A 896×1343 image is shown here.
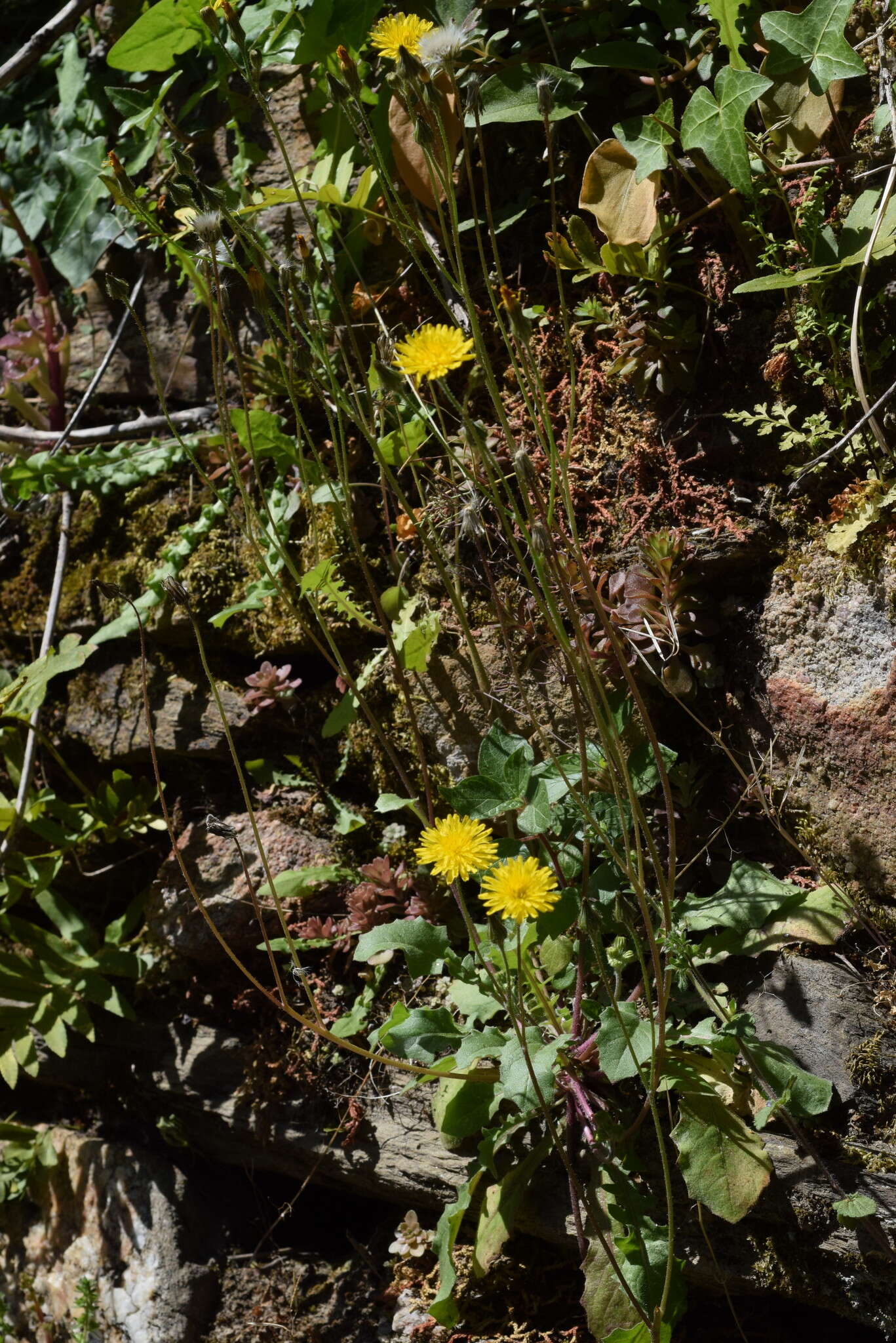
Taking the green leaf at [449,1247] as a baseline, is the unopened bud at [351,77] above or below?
above

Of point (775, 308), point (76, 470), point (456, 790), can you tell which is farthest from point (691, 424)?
point (76, 470)

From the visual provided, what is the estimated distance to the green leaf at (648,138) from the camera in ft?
6.55

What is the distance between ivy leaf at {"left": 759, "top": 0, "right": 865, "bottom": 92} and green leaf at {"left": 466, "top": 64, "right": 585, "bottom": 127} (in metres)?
0.41

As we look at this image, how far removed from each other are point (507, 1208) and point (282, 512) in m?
1.64

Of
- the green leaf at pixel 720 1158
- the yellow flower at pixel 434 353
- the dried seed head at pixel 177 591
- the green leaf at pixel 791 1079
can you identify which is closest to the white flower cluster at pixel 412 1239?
the green leaf at pixel 720 1158

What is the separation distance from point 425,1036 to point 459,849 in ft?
1.60

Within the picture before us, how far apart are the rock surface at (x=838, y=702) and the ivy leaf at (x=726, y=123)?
74 centimetres

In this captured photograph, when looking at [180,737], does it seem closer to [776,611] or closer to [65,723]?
[65,723]

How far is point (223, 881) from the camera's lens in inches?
98.7

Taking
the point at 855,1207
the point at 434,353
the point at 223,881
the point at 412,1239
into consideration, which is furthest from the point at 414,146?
the point at 412,1239

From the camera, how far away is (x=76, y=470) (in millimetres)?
2873

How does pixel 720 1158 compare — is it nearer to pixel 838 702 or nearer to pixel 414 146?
pixel 838 702

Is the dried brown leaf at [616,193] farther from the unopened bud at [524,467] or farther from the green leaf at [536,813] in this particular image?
the green leaf at [536,813]

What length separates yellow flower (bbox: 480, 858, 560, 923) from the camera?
1.44 meters
